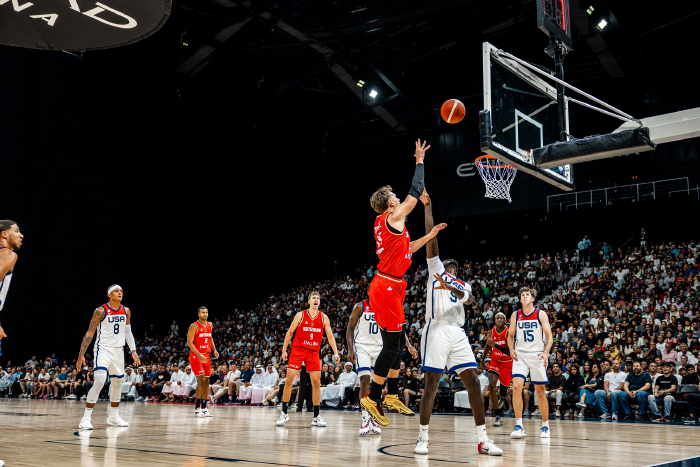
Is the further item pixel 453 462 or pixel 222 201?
pixel 222 201

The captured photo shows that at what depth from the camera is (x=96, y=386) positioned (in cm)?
866

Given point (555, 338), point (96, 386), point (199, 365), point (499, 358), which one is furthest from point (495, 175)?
point (96, 386)

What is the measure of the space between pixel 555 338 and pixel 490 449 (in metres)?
11.3

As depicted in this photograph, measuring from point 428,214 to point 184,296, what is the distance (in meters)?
23.1

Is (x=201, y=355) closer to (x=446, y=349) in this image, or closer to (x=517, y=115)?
(x=446, y=349)

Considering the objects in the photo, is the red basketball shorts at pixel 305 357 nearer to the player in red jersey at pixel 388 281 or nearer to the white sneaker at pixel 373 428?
the white sneaker at pixel 373 428

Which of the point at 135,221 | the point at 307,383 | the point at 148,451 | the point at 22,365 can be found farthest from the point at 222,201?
the point at 148,451

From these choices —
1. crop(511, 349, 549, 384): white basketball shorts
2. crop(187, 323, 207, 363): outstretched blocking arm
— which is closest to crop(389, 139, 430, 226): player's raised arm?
crop(511, 349, 549, 384): white basketball shorts

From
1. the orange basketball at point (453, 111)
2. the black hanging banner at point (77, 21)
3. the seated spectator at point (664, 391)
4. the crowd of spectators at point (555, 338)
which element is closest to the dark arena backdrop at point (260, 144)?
the crowd of spectators at point (555, 338)

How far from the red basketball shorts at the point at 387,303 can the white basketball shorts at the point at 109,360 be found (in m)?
4.67

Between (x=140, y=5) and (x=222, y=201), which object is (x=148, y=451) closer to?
(x=140, y=5)

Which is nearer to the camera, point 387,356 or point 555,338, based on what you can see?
point 387,356

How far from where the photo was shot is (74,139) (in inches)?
961

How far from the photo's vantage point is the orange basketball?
8.38 metres
